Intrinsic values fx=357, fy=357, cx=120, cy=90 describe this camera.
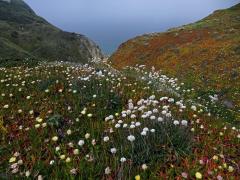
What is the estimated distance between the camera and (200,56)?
3084cm

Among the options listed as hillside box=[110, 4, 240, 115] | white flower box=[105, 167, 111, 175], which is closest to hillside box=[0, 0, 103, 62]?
hillside box=[110, 4, 240, 115]

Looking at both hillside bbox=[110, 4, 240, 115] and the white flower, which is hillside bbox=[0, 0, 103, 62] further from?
the white flower

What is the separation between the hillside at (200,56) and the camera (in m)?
22.9

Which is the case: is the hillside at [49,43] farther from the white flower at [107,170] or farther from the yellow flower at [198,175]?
the yellow flower at [198,175]

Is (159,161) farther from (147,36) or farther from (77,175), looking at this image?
(147,36)

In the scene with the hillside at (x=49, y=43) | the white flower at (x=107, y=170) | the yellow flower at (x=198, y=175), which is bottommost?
the hillside at (x=49, y=43)

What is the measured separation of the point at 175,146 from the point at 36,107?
13.4 ft

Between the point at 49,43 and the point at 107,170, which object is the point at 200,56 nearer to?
the point at 49,43

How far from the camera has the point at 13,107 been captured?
30.5 ft

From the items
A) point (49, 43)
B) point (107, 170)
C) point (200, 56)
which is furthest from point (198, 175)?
point (49, 43)

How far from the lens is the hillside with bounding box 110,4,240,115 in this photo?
901 inches

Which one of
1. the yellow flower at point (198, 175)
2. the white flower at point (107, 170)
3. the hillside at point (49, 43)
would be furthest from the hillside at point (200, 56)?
the white flower at point (107, 170)

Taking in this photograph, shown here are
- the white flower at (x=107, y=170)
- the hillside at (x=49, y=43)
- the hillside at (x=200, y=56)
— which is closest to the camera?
the white flower at (x=107, y=170)

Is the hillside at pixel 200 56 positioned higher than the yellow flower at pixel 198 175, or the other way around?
the yellow flower at pixel 198 175
